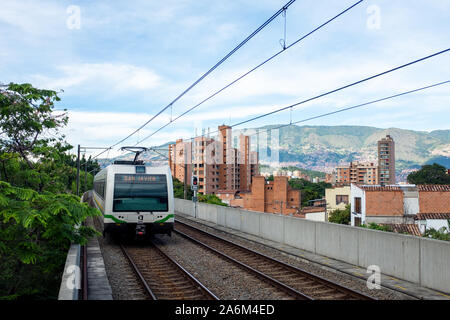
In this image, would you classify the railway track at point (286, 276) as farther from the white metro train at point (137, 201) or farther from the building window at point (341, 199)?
the building window at point (341, 199)

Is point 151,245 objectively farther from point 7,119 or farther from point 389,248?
point 389,248

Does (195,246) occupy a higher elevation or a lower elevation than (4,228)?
lower

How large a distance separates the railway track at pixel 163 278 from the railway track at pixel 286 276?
181 cm

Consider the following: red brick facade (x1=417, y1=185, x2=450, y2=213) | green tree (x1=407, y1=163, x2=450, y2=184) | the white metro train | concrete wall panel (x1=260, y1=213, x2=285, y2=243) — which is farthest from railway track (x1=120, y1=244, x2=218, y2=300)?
green tree (x1=407, y1=163, x2=450, y2=184)

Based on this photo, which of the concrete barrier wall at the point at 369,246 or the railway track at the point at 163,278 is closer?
the concrete barrier wall at the point at 369,246

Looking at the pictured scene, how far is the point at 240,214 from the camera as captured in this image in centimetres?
2050

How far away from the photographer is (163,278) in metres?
11.3

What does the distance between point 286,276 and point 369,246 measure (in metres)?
2.41

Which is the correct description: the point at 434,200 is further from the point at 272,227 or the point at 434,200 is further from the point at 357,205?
the point at 272,227

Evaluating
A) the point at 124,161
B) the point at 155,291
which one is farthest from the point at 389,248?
the point at 124,161

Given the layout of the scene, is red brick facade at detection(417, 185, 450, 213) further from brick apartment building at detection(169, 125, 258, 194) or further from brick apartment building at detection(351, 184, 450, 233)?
brick apartment building at detection(169, 125, 258, 194)

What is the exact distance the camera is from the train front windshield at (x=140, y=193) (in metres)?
16.0

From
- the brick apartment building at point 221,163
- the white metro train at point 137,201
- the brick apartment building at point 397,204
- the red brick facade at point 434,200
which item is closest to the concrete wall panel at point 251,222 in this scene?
the white metro train at point 137,201

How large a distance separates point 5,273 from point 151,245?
7504 mm
